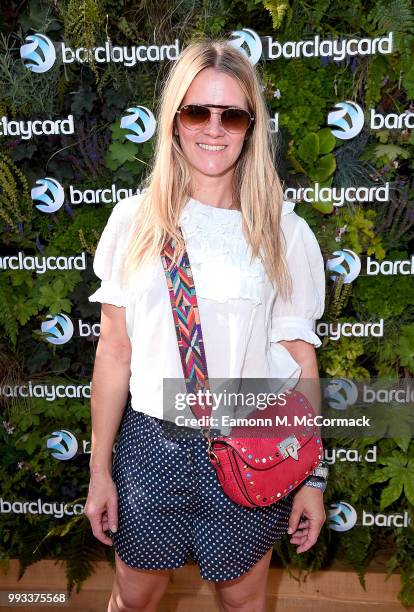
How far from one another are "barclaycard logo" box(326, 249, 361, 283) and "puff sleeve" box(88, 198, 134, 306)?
102cm

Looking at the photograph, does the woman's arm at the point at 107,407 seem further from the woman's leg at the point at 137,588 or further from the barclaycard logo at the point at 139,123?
the barclaycard logo at the point at 139,123

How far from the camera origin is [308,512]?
183 cm

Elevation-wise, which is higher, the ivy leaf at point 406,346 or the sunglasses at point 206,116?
the sunglasses at point 206,116

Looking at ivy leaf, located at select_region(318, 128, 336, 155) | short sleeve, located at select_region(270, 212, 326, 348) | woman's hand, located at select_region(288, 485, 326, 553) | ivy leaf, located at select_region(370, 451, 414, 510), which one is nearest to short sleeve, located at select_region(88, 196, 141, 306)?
short sleeve, located at select_region(270, 212, 326, 348)

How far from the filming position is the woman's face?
5.51 ft

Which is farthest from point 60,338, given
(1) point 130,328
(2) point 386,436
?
(2) point 386,436

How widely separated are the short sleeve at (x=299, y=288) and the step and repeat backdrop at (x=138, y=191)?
2.30ft

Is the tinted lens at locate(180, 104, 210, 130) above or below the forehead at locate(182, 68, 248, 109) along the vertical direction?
below

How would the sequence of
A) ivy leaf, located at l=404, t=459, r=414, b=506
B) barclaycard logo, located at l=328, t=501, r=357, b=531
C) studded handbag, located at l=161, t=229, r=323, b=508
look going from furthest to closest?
barclaycard logo, located at l=328, t=501, r=357, b=531 < ivy leaf, located at l=404, t=459, r=414, b=506 < studded handbag, located at l=161, t=229, r=323, b=508

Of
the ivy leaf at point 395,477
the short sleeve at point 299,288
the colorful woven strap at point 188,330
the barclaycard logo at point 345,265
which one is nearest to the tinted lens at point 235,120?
the short sleeve at point 299,288

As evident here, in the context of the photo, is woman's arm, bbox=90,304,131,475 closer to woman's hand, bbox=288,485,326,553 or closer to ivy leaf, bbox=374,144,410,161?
woman's hand, bbox=288,485,326,553

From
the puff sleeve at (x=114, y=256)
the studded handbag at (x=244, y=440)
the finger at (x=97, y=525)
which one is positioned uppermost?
the puff sleeve at (x=114, y=256)

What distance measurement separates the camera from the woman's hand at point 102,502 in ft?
5.97

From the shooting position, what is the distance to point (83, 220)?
101 inches
